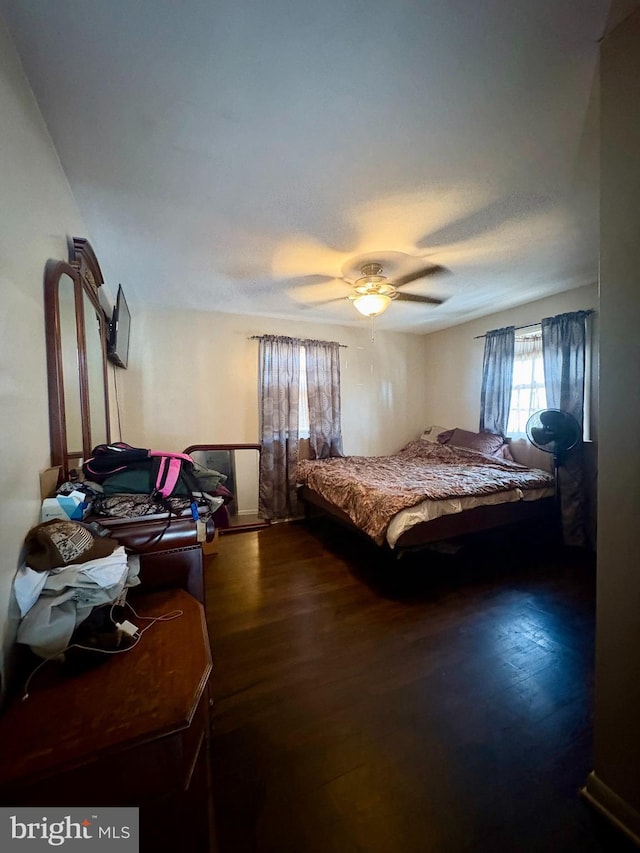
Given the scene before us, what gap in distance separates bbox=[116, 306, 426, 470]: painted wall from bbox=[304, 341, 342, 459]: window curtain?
25cm

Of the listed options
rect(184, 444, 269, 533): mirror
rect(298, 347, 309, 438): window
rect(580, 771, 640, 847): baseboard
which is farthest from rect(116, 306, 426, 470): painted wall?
rect(580, 771, 640, 847): baseboard

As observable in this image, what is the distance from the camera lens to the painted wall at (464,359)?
343cm

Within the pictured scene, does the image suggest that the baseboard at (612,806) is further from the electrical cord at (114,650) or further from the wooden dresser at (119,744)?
the electrical cord at (114,650)

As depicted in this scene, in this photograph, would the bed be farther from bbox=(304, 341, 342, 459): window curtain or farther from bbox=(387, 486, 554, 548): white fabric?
bbox=(304, 341, 342, 459): window curtain

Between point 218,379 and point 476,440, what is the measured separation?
316cm

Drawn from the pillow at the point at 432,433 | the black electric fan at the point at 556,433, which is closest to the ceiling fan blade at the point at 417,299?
the black electric fan at the point at 556,433

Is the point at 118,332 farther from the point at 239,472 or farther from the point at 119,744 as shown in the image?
the point at 119,744

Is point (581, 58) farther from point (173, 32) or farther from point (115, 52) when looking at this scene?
point (115, 52)

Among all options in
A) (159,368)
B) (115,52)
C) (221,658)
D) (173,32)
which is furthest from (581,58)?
(159,368)

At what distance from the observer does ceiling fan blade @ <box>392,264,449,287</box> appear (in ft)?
8.63

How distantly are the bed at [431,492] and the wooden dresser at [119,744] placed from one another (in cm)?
181

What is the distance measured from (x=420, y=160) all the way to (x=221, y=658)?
8.78ft

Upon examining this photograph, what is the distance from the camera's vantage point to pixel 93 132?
136cm

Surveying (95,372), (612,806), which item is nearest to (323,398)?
(95,372)
